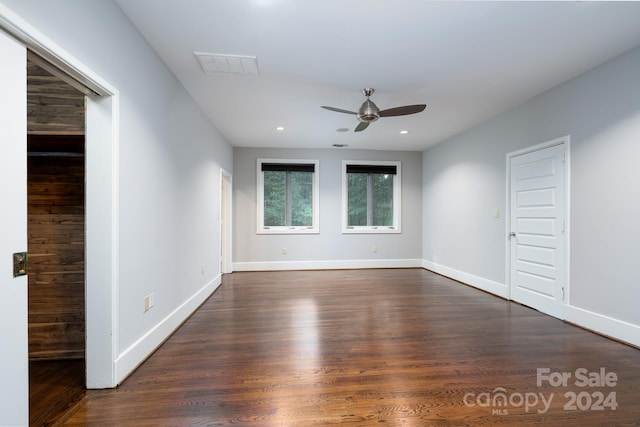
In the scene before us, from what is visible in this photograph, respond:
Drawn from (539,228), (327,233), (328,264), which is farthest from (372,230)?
(539,228)

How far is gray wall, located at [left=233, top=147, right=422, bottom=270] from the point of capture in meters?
5.55

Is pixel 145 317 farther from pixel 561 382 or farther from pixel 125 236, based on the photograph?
pixel 561 382

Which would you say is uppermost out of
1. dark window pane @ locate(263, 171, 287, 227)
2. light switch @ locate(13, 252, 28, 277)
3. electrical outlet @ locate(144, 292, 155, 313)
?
dark window pane @ locate(263, 171, 287, 227)

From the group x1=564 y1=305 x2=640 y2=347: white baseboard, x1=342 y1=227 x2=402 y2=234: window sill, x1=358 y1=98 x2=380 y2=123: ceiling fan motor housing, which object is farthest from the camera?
x1=342 y1=227 x2=402 y2=234: window sill

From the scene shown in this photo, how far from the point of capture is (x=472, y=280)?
4387 millimetres

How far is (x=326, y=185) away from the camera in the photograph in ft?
18.9

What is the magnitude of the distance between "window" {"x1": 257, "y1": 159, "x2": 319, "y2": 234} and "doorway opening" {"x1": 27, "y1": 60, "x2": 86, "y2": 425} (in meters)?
3.64

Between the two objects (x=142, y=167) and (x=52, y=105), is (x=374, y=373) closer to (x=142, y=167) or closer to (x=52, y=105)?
(x=142, y=167)

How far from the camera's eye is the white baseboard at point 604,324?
2.32 meters

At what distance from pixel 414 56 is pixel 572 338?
3.05 m

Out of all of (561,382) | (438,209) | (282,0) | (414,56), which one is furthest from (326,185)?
(561,382)

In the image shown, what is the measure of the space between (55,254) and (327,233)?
172 inches

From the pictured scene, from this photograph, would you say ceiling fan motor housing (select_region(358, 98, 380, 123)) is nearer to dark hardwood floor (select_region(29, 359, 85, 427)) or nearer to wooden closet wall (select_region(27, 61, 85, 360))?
wooden closet wall (select_region(27, 61, 85, 360))

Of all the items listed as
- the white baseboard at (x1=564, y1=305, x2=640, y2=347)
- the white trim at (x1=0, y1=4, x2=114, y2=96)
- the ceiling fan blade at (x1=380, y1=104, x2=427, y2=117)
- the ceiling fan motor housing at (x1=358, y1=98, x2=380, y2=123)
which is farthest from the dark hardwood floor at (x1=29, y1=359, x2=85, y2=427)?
the white baseboard at (x1=564, y1=305, x2=640, y2=347)
